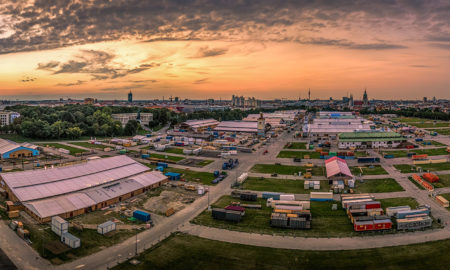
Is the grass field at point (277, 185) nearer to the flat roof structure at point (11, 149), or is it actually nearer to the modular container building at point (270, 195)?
the modular container building at point (270, 195)

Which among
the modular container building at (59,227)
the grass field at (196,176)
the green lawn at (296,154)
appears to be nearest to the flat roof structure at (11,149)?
the grass field at (196,176)

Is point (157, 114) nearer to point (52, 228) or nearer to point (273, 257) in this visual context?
point (52, 228)

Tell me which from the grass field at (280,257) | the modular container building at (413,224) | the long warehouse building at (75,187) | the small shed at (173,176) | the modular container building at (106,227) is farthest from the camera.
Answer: the small shed at (173,176)

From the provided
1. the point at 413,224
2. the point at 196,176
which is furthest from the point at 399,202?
the point at 196,176

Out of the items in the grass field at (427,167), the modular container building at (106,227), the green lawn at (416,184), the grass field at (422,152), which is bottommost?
the modular container building at (106,227)

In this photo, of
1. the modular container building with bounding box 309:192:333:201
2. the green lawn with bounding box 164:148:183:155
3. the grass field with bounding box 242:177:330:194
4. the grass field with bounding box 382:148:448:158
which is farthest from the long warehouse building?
the grass field with bounding box 382:148:448:158

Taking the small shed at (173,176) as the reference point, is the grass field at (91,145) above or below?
above

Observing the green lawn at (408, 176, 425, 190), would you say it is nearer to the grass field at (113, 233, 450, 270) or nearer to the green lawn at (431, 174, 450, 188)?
the green lawn at (431, 174, 450, 188)
